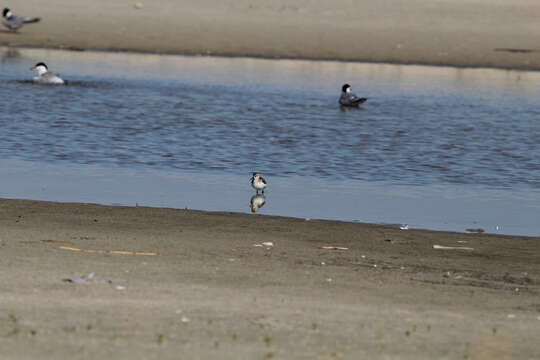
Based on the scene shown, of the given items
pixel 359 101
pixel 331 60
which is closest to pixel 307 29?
pixel 331 60

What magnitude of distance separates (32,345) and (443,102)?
21.3 meters

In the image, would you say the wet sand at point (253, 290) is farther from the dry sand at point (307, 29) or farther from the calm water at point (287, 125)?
the dry sand at point (307, 29)

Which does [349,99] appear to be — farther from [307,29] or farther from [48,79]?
[307,29]

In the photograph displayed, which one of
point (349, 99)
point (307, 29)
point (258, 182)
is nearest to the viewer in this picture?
point (258, 182)

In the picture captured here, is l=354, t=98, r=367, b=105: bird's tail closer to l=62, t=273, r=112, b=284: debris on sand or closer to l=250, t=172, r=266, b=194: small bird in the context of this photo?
l=250, t=172, r=266, b=194: small bird

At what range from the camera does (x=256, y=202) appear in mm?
13461

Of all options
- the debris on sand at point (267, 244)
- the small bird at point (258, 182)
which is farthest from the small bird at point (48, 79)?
the debris on sand at point (267, 244)

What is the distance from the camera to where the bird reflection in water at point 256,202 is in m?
13.0

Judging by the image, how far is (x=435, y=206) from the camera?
13.8 meters

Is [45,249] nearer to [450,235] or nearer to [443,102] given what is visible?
[450,235]

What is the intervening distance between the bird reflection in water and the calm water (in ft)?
0.44

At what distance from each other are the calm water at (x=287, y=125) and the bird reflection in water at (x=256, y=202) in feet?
0.44

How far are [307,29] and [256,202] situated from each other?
27.3 metres

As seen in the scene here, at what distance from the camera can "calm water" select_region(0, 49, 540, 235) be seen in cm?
1596
